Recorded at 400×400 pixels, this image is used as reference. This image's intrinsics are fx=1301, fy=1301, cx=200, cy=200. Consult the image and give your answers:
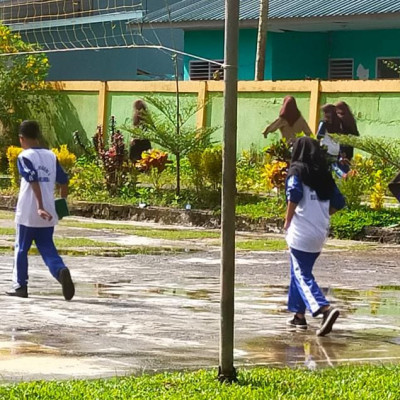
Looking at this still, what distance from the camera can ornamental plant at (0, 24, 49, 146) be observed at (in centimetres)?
3166

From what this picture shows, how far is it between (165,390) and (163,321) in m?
3.28

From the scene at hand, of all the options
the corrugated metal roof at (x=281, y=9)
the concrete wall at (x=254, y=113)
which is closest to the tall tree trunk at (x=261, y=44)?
the corrugated metal roof at (x=281, y=9)

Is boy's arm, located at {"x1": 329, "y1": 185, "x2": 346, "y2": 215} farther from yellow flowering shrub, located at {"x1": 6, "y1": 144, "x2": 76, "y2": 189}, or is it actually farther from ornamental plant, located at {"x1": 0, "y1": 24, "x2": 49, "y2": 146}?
ornamental plant, located at {"x1": 0, "y1": 24, "x2": 49, "y2": 146}

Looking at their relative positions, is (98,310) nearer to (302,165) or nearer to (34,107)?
(302,165)

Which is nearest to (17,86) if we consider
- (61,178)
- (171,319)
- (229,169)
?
(61,178)

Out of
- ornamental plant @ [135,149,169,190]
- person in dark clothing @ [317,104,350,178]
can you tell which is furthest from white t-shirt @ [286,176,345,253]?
ornamental plant @ [135,149,169,190]

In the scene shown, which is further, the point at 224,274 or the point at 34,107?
the point at 34,107

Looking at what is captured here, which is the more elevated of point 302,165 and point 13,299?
point 302,165

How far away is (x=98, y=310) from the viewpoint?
11.8 meters

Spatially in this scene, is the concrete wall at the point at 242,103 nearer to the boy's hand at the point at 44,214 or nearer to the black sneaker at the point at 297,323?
the boy's hand at the point at 44,214

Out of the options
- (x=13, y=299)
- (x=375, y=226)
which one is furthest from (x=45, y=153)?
(x=375, y=226)

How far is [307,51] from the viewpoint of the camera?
35.2m

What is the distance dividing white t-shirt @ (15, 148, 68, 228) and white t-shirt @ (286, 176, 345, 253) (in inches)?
98.3

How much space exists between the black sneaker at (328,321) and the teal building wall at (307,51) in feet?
78.0
